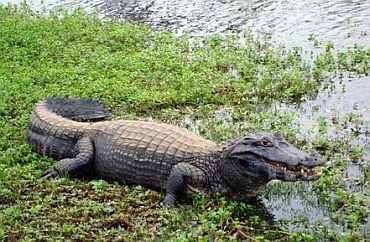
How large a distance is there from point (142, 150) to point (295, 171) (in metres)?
1.69

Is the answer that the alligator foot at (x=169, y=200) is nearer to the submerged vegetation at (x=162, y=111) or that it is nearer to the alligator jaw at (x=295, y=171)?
the submerged vegetation at (x=162, y=111)

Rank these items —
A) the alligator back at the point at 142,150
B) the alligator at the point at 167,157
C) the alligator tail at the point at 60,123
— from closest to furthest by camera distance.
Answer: the alligator at the point at 167,157, the alligator back at the point at 142,150, the alligator tail at the point at 60,123

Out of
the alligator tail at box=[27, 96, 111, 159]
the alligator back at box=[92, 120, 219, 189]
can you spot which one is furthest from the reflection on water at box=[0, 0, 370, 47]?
the alligator back at box=[92, 120, 219, 189]

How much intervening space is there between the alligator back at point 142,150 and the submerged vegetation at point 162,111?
20 cm

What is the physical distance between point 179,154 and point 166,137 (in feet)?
1.08

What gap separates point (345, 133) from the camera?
7371 mm

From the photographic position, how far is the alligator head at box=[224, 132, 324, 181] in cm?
549

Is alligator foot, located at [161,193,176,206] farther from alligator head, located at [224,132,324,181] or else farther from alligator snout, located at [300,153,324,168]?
alligator snout, located at [300,153,324,168]

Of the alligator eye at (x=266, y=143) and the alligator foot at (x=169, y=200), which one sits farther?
the alligator foot at (x=169, y=200)

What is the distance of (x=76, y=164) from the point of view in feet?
22.3

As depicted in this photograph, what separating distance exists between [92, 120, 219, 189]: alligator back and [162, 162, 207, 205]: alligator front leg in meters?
0.18

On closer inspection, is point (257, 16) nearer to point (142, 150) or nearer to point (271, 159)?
point (142, 150)

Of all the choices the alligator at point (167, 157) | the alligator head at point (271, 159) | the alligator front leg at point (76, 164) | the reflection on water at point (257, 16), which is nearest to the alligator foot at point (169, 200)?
the alligator at point (167, 157)

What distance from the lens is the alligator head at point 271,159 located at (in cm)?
549
